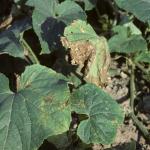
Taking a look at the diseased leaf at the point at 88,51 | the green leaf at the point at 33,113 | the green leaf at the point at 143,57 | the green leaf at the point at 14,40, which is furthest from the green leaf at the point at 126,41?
the green leaf at the point at 33,113

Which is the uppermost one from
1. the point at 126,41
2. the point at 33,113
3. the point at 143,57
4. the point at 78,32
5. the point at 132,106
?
the point at 78,32

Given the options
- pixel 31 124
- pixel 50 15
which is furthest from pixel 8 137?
pixel 50 15

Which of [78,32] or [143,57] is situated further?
[143,57]

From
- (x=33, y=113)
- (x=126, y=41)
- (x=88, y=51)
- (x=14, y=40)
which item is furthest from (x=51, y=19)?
(x=33, y=113)

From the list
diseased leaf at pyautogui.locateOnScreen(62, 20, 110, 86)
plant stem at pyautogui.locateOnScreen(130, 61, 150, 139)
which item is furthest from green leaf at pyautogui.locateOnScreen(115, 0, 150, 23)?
plant stem at pyautogui.locateOnScreen(130, 61, 150, 139)

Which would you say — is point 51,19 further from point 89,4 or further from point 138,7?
point 138,7

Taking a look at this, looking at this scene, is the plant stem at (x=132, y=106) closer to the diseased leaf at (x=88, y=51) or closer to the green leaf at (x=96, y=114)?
the diseased leaf at (x=88, y=51)
